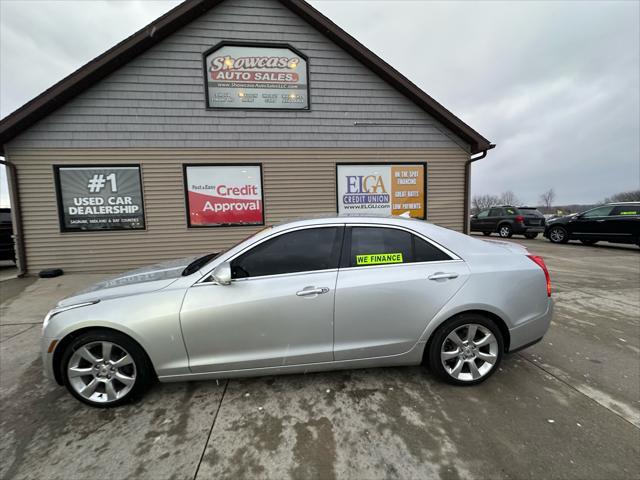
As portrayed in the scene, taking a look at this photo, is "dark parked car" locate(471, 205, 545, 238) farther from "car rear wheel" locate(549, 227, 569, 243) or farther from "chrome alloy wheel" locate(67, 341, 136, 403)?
"chrome alloy wheel" locate(67, 341, 136, 403)

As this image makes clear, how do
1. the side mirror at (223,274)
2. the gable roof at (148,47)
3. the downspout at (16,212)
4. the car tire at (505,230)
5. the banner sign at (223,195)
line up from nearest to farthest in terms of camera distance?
the side mirror at (223,274) → the gable roof at (148,47) → the downspout at (16,212) → the banner sign at (223,195) → the car tire at (505,230)

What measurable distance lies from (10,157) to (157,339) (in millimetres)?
7467

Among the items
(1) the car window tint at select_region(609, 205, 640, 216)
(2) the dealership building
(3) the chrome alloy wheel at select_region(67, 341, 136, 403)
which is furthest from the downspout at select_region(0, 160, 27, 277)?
(1) the car window tint at select_region(609, 205, 640, 216)

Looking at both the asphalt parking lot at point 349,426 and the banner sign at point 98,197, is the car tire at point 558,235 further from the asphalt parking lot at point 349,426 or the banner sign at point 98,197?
the banner sign at point 98,197

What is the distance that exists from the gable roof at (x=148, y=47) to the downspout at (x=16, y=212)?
556mm

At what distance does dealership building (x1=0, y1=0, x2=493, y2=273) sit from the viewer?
6410 mm

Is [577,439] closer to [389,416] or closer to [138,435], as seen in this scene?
[389,416]

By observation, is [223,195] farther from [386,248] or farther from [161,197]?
[386,248]

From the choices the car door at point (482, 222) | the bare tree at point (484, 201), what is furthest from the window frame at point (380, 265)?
the bare tree at point (484, 201)

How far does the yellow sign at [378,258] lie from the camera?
2.43 metres

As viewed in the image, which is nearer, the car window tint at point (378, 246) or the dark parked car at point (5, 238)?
the car window tint at point (378, 246)

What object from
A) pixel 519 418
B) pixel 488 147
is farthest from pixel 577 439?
pixel 488 147

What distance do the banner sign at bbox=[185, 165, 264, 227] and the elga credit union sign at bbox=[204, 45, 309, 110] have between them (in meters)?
1.60

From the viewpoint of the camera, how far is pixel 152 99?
21.7 ft
